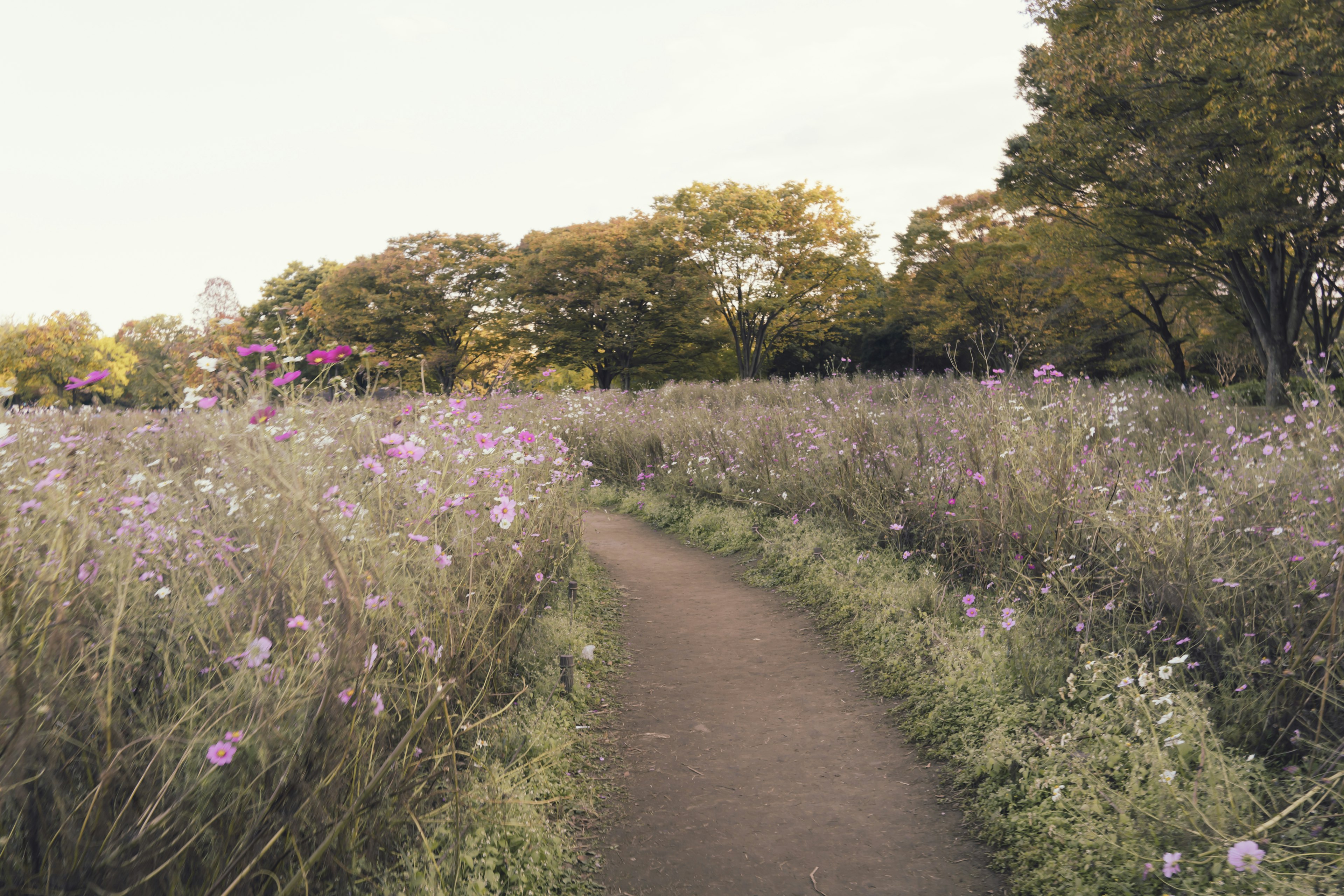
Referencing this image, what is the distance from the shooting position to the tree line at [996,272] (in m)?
12.5

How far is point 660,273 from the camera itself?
36.8 metres

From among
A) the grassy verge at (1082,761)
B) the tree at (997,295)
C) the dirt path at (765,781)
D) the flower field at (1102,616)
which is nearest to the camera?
the grassy verge at (1082,761)

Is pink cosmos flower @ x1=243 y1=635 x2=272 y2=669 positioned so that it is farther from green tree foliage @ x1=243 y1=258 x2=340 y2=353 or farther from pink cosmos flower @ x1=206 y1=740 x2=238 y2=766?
green tree foliage @ x1=243 y1=258 x2=340 y2=353

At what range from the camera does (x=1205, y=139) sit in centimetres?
1382

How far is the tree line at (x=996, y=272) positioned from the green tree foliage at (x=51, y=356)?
0.57 feet

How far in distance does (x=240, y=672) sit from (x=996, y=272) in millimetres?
33848

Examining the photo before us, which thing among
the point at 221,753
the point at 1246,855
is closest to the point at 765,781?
the point at 1246,855

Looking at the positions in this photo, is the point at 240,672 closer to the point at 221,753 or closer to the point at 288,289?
the point at 221,753

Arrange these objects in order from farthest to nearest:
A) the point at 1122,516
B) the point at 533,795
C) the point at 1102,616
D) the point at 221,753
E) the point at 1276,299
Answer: the point at 1276,299 < the point at 1122,516 < the point at 1102,616 < the point at 533,795 < the point at 221,753

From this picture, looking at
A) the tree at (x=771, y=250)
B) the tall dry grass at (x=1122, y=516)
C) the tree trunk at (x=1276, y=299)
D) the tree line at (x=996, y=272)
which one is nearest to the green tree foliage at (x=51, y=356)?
the tree line at (x=996, y=272)

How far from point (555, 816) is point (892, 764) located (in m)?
2.01

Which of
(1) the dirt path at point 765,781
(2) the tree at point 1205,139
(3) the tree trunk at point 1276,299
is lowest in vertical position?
(1) the dirt path at point 765,781

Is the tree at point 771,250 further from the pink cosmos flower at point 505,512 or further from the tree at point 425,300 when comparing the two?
the pink cosmos flower at point 505,512

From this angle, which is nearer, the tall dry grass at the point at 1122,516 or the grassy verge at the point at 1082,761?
the grassy verge at the point at 1082,761
